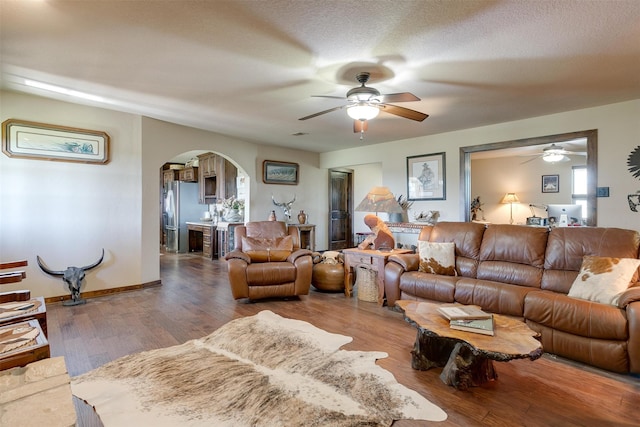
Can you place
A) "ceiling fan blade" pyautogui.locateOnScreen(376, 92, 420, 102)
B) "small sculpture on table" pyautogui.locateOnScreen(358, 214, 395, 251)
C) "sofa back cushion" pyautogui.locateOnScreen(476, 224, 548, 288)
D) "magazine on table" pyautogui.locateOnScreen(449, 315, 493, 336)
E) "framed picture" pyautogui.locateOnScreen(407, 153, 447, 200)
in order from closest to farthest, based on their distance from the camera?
"magazine on table" pyautogui.locateOnScreen(449, 315, 493, 336) < "ceiling fan blade" pyautogui.locateOnScreen(376, 92, 420, 102) < "sofa back cushion" pyautogui.locateOnScreen(476, 224, 548, 288) < "small sculpture on table" pyautogui.locateOnScreen(358, 214, 395, 251) < "framed picture" pyautogui.locateOnScreen(407, 153, 447, 200)

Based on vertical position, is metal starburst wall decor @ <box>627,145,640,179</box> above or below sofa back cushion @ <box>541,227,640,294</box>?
above

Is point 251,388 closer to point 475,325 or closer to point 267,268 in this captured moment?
point 475,325

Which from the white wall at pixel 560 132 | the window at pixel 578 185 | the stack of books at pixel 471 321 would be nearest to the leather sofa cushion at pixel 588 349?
the stack of books at pixel 471 321

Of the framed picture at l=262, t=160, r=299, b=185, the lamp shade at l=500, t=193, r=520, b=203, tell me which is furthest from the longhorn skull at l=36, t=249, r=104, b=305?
the lamp shade at l=500, t=193, r=520, b=203

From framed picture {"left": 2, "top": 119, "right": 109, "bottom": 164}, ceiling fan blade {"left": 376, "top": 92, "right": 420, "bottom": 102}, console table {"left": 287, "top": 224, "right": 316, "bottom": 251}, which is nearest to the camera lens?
ceiling fan blade {"left": 376, "top": 92, "right": 420, "bottom": 102}

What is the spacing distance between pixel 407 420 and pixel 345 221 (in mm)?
6886

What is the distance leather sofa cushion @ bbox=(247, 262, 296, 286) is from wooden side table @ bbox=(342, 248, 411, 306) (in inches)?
30.6

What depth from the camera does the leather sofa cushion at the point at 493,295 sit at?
278cm

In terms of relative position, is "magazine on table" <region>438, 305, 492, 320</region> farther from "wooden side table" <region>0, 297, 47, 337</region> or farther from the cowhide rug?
"wooden side table" <region>0, 297, 47, 337</region>

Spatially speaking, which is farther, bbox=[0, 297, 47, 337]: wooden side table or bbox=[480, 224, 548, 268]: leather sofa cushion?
bbox=[480, 224, 548, 268]: leather sofa cushion

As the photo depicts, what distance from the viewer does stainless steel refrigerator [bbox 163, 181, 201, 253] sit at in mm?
8188

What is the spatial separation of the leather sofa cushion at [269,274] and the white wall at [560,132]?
9.77ft

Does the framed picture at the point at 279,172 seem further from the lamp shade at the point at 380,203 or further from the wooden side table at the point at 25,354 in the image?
the wooden side table at the point at 25,354

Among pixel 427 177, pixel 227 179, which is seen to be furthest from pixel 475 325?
pixel 227 179
